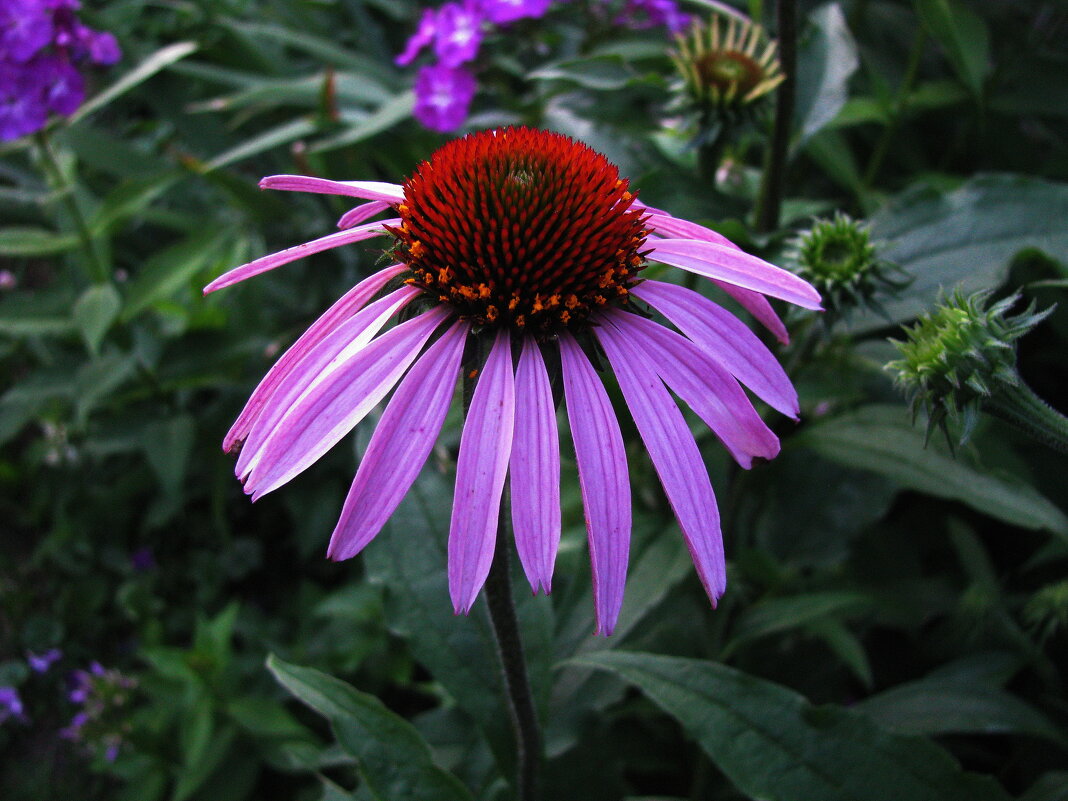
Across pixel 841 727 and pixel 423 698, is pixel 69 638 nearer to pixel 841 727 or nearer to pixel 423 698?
pixel 423 698

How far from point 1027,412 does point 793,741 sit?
0.49 metres

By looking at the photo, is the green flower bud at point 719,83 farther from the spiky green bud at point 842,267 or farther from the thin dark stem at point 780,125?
the spiky green bud at point 842,267

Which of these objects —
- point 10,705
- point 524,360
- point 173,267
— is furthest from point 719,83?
point 10,705

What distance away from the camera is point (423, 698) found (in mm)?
2064

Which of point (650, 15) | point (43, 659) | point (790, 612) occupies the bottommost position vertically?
point (43, 659)

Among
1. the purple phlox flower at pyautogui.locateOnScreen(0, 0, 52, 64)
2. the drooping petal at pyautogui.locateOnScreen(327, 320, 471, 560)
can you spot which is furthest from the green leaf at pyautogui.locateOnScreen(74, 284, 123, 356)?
the drooping petal at pyautogui.locateOnScreen(327, 320, 471, 560)

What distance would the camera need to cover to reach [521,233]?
948 mm

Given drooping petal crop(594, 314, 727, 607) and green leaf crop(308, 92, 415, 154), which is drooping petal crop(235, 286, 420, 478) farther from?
green leaf crop(308, 92, 415, 154)

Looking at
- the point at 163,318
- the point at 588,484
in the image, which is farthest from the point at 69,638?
the point at 588,484

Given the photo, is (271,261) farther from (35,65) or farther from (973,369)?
(35,65)

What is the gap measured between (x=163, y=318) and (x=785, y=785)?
6.29 ft

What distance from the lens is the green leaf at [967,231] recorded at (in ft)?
4.50

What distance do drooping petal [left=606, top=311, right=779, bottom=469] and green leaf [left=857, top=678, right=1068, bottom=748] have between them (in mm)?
809

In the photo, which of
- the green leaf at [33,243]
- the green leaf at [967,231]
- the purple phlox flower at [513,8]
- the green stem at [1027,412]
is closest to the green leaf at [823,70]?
the green leaf at [967,231]
